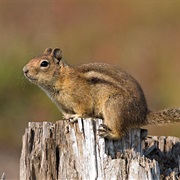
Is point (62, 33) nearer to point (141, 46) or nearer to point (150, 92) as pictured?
point (141, 46)

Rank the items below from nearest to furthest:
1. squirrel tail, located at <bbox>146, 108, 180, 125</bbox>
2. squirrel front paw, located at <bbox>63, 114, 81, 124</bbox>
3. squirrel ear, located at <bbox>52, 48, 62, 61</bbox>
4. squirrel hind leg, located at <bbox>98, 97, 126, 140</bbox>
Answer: squirrel front paw, located at <bbox>63, 114, 81, 124</bbox>, squirrel hind leg, located at <bbox>98, 97, 126, 140</bbox>, squirrel tail, located at <bbox>146, 108, 180, 125</bbox>, squirrel ear, located at <bbox>52, 48, 62, 61</bbox>

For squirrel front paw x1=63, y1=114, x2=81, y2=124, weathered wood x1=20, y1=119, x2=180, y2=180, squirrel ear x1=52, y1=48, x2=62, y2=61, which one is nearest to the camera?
weathered wood x1=20, y1=119, x2=180, y2=180

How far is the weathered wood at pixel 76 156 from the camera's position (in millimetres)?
7258

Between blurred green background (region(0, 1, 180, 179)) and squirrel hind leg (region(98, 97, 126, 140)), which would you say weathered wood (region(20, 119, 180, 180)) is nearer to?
squirrel hind leg (region(98, 97, 126, 140))

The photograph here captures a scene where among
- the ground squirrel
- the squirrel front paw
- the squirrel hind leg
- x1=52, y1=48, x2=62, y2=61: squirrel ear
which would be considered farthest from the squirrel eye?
the squirrel hind leg

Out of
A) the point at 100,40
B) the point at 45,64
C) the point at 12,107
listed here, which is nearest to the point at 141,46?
the point at 100,40

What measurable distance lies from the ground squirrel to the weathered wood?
1.22ft

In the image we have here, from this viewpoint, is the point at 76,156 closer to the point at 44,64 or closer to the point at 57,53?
the point at 44,64

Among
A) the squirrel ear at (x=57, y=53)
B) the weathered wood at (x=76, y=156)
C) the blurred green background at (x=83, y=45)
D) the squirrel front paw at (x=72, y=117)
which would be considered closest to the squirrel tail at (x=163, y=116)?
the squirrel front paw at (x=72, y=117)

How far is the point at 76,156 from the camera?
7.43 meters

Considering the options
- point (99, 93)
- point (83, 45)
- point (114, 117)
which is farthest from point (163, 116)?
point (83, 45)

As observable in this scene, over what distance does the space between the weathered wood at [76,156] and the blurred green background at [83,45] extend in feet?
14.1

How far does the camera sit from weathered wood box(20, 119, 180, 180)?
726 centimetres

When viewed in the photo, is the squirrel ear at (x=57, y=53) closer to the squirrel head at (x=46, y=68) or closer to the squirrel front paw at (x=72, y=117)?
the squirrel head at (x=46, y=68)
